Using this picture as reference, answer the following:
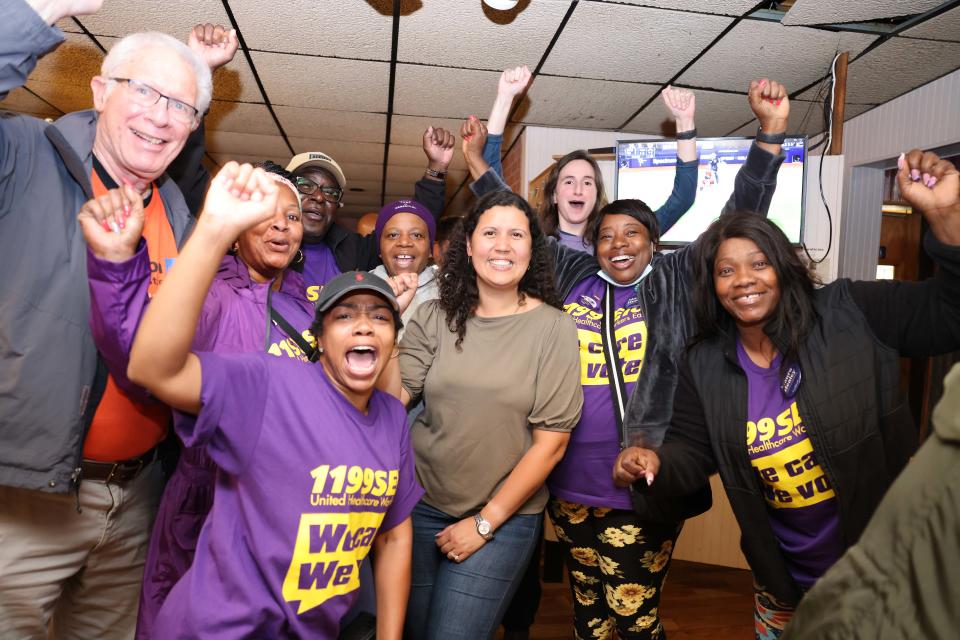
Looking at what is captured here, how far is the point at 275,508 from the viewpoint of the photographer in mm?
1183

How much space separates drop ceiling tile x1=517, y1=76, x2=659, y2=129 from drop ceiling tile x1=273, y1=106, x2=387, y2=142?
1.26 metres

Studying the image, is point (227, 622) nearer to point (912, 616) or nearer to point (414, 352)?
point (414, 352)

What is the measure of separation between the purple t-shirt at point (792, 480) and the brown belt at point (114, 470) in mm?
1652

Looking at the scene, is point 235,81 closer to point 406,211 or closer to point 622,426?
point 406,211

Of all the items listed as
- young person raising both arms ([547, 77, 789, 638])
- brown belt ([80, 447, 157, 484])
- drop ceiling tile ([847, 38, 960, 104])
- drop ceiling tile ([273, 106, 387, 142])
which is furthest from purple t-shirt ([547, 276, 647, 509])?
drop ceiling tile ([273, 106, 387, 142])

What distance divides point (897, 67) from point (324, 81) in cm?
358

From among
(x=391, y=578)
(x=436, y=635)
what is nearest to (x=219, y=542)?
(x=391, y=578)

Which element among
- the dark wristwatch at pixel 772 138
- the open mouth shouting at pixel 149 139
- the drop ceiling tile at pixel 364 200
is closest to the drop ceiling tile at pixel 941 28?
the dark wristwatch at pixel 772 138

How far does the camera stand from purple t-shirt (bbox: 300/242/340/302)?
2.50 metres

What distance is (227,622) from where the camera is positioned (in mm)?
1132

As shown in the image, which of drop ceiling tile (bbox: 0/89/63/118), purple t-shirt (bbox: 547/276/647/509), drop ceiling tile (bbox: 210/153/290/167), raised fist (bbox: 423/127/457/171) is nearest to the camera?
purple t-shirt (bbox: 547/276/647/509)

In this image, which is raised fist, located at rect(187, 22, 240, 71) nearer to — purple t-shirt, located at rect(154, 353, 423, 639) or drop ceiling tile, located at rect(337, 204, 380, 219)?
purple t-shirt, located at rect(154, 353, 423, 639)

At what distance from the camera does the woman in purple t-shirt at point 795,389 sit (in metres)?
1.45

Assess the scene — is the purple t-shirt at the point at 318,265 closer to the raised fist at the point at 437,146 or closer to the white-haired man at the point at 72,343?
the raised fist at the point at 437,146
